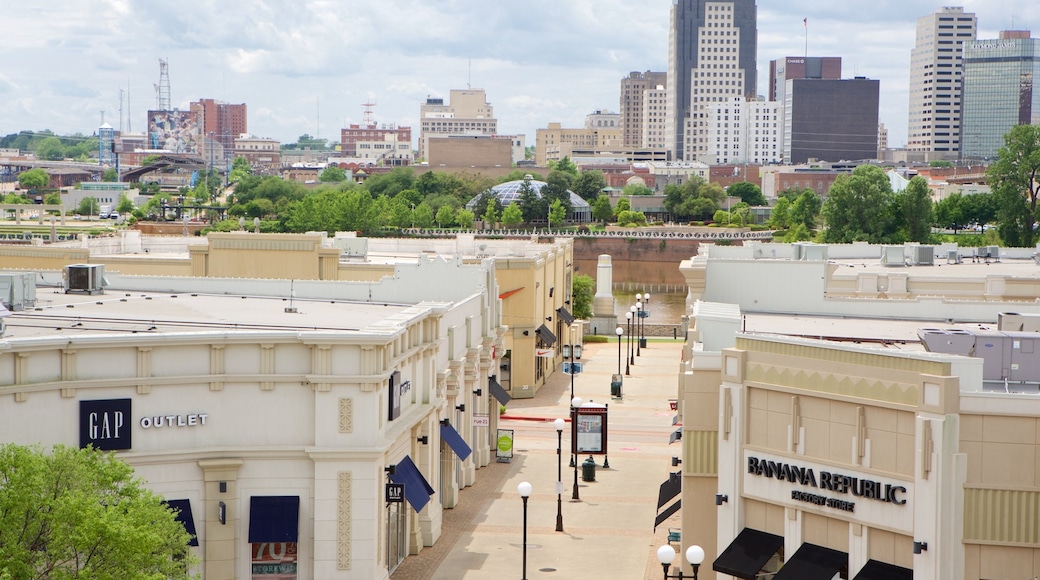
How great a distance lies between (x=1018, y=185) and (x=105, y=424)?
90.5 meters

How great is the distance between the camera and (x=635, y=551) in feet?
119

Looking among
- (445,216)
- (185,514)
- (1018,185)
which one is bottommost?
(185,514)

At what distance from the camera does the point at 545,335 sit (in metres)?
64.6

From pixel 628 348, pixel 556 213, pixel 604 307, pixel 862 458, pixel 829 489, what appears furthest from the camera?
pixel 556 213

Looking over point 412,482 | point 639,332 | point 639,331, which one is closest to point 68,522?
point 412,482

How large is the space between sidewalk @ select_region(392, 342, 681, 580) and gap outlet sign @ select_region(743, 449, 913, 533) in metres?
7.01

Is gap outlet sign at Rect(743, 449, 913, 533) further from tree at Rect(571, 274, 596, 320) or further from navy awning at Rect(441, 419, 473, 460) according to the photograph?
tree at Rect(571, 274, 596, 320)

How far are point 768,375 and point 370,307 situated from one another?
17188 millimetres

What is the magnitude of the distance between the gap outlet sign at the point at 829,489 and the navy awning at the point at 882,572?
749 millimetres

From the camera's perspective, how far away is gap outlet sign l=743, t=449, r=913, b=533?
25.1 m

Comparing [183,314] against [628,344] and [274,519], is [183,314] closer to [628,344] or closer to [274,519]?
[274,519]

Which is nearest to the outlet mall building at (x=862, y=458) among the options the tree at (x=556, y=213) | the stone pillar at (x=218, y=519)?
the stone pillar at (x=218, y=519)

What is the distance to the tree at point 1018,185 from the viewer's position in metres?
104

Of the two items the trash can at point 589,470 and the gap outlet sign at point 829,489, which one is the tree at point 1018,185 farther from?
the gap outlet sign at point 829,489
